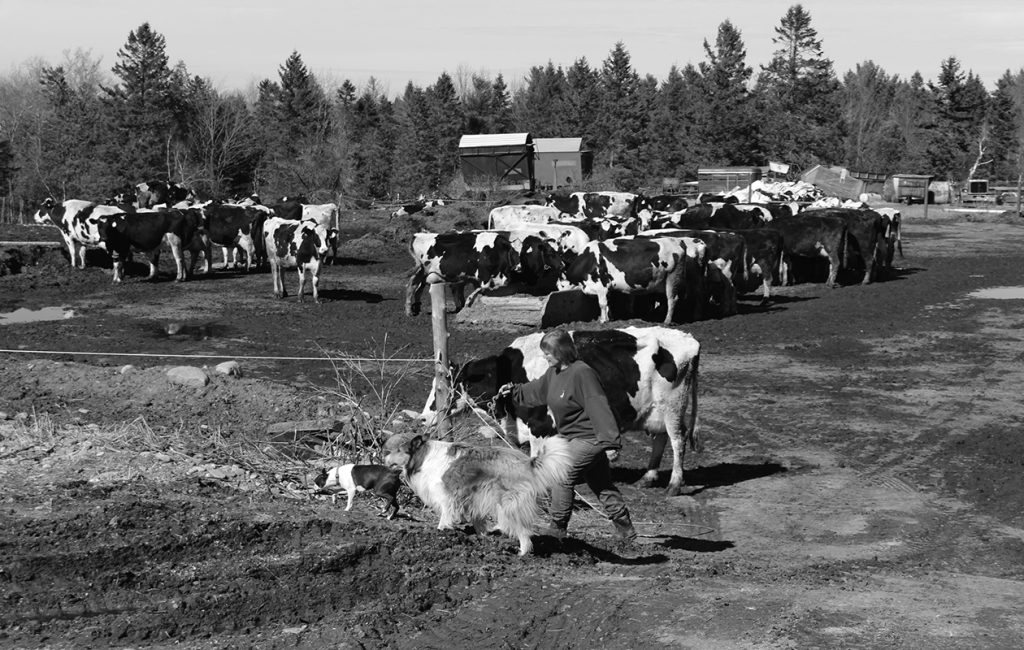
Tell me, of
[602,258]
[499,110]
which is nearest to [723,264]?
[602,258]

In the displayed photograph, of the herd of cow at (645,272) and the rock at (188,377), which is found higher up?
the herd of cow at (645,272)

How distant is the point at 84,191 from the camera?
54.4 meters

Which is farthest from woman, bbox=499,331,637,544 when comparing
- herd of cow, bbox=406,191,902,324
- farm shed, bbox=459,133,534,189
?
farm shed, bbox=459,133,534,189

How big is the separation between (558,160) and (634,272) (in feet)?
146

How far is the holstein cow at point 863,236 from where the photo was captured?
92.7 feet

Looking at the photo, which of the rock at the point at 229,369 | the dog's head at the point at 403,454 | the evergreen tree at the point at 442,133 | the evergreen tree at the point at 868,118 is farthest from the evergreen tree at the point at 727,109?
the dog's head at the point at 403,454

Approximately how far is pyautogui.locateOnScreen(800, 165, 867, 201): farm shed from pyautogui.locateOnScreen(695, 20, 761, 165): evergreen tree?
4939 millimetres

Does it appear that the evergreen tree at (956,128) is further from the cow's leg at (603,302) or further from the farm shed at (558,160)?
the cow's leg at (603,302)

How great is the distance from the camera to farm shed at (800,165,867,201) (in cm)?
6228

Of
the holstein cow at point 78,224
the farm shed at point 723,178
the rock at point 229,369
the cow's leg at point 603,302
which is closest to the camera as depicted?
the rock at point 229,369

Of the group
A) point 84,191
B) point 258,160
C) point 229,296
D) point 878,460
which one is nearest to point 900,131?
point 258,160

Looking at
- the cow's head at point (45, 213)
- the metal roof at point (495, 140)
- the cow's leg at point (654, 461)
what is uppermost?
the metal roof at point (495, 140)

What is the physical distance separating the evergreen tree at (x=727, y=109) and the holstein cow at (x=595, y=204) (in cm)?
3031

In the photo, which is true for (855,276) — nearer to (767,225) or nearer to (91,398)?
(767,225)
